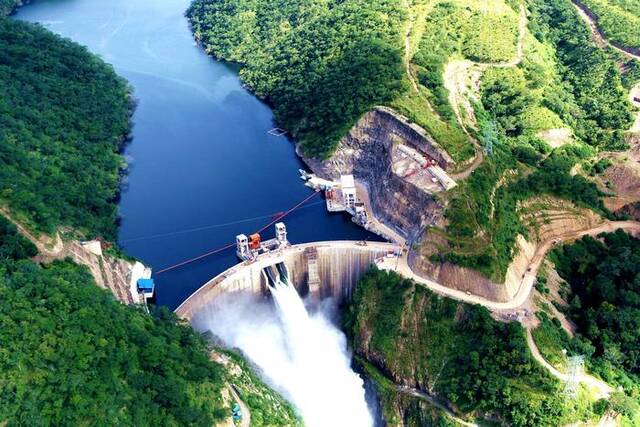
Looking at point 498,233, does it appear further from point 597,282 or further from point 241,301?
point 241,301

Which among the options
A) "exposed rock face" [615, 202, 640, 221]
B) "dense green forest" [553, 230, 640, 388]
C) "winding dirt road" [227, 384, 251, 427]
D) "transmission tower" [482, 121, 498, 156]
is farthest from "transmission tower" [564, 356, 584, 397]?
"transmission tower" [482, 121, 498, 156]

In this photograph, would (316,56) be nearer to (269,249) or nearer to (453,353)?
(269,249)

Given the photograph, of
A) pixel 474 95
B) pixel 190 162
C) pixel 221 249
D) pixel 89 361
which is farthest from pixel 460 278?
pixel 190 162

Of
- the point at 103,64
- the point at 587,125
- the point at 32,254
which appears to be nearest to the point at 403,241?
the point at 587,125

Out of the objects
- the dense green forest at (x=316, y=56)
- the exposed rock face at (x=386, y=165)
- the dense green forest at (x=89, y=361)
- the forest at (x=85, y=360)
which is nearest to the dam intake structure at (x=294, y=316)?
the exposed rock face at (x=386, y=165)

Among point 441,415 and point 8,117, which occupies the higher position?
point 8,117

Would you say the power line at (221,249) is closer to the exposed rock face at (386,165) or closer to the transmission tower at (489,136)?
the exposed rock face at (386,165)
